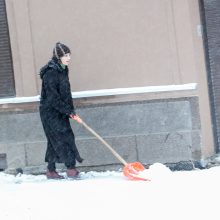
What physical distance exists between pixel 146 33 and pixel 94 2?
32.3 inches

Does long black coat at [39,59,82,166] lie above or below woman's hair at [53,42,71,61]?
below

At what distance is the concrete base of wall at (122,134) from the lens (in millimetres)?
7660

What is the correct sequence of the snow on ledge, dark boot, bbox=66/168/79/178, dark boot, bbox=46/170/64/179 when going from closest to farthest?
dark boot, bbox=66/168/79/178, dark boot, bbox=46/170/64/179, the snow on ledge

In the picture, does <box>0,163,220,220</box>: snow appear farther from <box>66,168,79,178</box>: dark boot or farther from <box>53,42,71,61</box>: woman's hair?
<box>53,42,71,61</box>: woman's hair

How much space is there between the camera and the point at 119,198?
586 cm

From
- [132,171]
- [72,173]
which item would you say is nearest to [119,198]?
[132,171]

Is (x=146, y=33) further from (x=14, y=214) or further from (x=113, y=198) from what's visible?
A: (x=14, y=214)


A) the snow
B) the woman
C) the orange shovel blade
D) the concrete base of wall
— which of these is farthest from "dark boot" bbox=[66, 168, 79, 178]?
the orange shovel blade

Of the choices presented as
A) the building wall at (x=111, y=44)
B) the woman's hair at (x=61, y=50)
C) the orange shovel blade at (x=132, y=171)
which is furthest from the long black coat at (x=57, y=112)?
the building wall at (x=111, y=44)

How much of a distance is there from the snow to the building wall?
1261mm

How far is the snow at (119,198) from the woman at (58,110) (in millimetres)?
320

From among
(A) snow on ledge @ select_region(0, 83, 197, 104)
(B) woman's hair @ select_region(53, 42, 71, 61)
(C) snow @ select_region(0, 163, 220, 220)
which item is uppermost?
(B) woman's hair @ select_region(53, 42, 71, 61)

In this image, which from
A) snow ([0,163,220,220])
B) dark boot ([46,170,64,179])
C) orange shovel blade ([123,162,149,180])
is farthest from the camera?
dark boot ([46,170,64,179])

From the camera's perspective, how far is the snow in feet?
17.6
